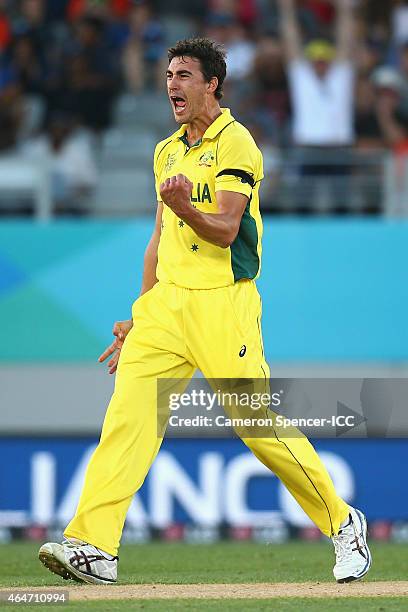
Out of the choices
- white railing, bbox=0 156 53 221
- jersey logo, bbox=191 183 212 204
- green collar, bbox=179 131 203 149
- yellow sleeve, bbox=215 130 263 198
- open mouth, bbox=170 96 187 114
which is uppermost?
open mouth, bbox=170 96 187 114

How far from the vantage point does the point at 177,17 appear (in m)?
13.3

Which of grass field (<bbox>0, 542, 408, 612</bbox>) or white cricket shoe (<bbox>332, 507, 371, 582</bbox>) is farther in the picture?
white cricket shoe (<bbox>332, 507, 371, 582</bbox>)

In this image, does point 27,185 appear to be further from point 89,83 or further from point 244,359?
point 244,359

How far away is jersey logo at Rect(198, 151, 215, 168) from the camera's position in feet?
19.5

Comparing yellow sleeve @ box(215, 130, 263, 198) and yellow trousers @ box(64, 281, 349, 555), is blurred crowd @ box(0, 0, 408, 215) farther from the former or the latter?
yellow trousers @ box(64, 281, 349, 555)

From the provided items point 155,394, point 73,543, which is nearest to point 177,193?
point 155,394

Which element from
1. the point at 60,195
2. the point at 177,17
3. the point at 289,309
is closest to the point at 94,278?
the point at 60,195

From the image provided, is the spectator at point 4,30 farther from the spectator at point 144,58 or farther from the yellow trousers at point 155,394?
the yellow trousers at point 155,394

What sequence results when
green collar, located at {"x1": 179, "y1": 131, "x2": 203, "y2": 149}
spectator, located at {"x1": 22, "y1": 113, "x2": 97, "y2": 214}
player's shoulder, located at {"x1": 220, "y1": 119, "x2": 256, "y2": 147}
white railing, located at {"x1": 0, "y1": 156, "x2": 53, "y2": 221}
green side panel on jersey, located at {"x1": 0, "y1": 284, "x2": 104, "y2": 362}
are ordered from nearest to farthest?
player's shoulder, located at {"x1": 220, "y1": 119, "x2": 256, "y2": 147} → green collar, located at {"x1": 179, "y1": 131, "x2": 203, "y2": 149} → green side panel on jersey, located at {"x1": 0, "y1": 284, "x2": 104, "y2": 362} → white railing, located at {"x1": 0, "y1": 156, "x2": 53, "y2": 221} → spectator, located at {"x1": 22, "y1": 113, "x2": 97, "y2": 214}

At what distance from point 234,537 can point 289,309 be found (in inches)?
72.3

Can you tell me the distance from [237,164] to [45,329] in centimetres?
496

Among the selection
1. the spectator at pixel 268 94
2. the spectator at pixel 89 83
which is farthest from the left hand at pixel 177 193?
the spectator at pixel 89 83

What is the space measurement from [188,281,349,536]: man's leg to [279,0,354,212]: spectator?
4.90 m

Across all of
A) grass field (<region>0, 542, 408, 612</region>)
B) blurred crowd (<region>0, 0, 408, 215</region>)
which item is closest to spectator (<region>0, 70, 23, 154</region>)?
blurred crowd (<region>0, 0, 408, 215</region>)
